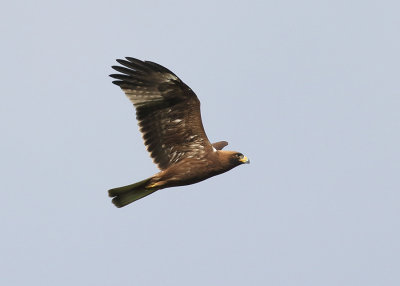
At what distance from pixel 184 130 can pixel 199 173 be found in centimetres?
87

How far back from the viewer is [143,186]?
178 ft

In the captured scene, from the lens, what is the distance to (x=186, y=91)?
5388 cm

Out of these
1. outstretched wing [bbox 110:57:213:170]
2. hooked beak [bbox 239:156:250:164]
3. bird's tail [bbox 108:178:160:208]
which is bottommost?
bird's tail [bbox 108:178:160:208]

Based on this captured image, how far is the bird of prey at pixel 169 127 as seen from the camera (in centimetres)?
5403

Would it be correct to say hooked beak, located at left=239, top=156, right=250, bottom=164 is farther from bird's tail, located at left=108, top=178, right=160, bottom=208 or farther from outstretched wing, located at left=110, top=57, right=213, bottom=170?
bird's tail, located at left=108, top=178, right=160, bottom=208

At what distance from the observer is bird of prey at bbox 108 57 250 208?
54.0 m

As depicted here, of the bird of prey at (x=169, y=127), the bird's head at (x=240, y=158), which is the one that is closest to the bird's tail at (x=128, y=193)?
the bird of prey at (x=169, y=127)

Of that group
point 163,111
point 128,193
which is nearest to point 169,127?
point 163,111

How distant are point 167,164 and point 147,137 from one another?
2.05 ft

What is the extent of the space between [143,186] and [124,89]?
1.82 m

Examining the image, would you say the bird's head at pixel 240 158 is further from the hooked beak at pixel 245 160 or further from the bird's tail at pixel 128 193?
the bird's tail at pixel 128 193

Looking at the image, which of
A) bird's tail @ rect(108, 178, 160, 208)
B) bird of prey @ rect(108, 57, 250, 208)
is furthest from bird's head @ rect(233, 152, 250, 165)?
bird's tail @ rect(108, 178, 160, 208)

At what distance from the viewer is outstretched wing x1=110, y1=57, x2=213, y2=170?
2126 inches

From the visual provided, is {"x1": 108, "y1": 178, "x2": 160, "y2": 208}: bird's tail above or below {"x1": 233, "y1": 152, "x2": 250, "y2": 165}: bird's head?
below
